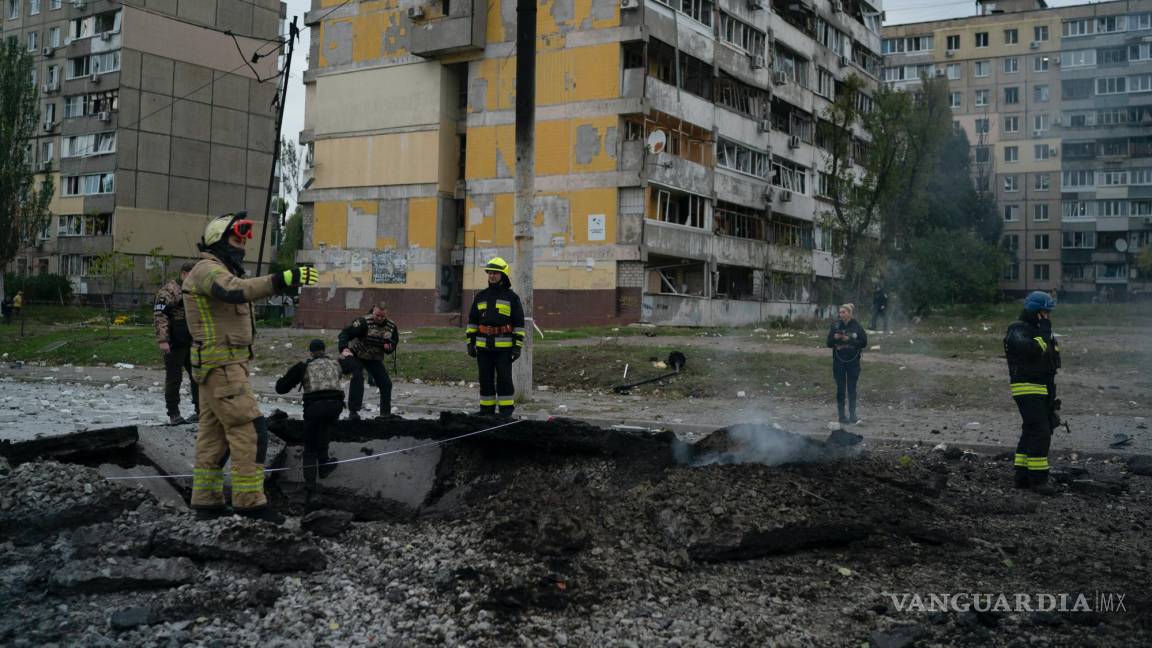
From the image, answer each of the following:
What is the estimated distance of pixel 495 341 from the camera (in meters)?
10.7

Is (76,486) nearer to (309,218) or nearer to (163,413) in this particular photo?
(163,413)

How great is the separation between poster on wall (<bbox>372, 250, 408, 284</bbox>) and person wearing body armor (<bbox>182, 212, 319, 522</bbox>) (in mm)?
31897

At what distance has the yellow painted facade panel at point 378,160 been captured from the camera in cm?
3775

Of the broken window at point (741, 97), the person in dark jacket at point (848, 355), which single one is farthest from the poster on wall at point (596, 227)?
the person in dark jacket at point (848, 355)

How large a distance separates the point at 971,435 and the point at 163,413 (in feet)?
39.0

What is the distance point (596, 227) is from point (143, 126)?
3243cm

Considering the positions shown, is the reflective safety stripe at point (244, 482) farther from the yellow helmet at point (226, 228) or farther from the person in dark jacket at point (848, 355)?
the person in dark jacket at point (848, 355)

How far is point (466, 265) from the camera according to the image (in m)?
36.8

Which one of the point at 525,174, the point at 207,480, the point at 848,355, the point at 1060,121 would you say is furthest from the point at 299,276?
the point at 1060,121

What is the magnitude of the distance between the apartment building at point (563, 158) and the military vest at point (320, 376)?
2593 centimetres

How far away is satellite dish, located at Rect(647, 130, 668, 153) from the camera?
1280 inches

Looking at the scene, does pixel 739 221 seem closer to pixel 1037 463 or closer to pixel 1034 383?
pixel 1034 383

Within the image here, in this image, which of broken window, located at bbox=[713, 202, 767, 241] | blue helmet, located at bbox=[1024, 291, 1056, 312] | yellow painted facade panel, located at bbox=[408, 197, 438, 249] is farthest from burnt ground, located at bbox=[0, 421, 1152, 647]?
broken window, located at bbox=[713, 202, 767, 241]

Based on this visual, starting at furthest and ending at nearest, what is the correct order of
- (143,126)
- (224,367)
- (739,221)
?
(143,126)
(739,221)
(224,367)
